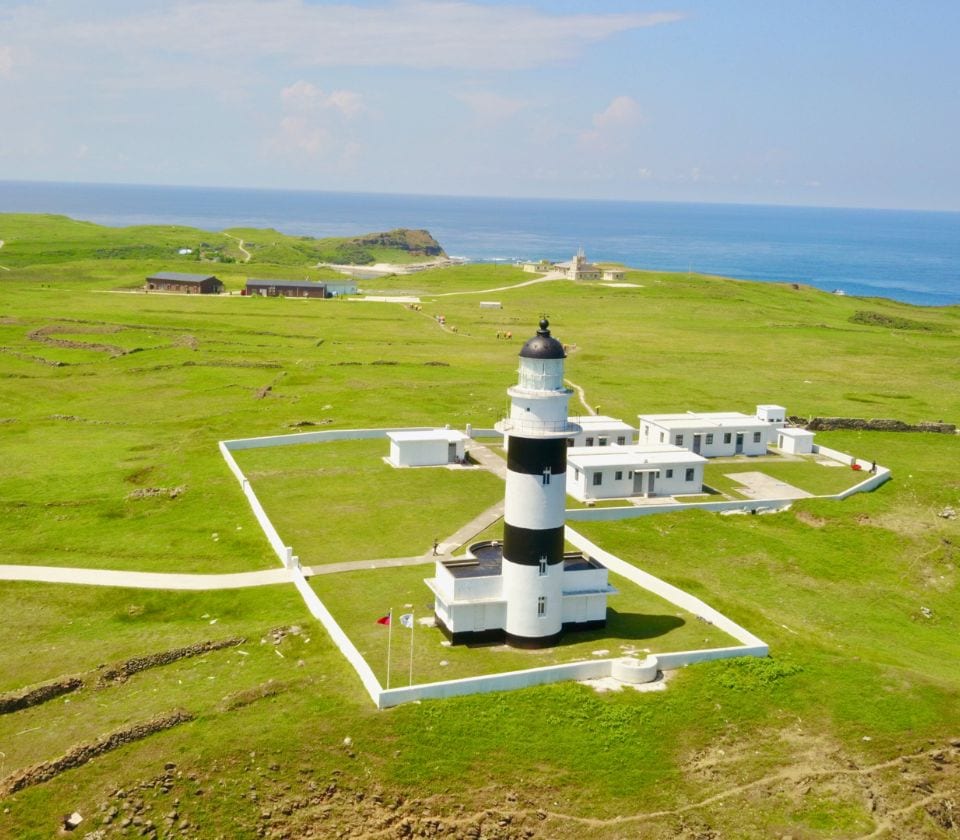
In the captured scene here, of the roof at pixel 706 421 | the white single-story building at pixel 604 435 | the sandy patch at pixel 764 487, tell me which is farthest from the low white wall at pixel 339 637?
the roof at pixel 706 421

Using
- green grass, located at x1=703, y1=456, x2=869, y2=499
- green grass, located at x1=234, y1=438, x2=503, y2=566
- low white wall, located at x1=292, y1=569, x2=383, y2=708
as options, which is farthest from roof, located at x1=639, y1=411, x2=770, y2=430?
low white wall, located at x1=292, y1=569, x2=383, y2=708

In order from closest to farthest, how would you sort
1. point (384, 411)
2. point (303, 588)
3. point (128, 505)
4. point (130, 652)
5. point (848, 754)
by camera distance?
point (848, 754) < point (130, 652) < point (303, 588) < point (128, 505) < point (384, 411)

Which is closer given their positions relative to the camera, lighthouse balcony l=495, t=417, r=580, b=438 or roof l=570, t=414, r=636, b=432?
lighthouse balcony l=495, t=417, r=580, b=438

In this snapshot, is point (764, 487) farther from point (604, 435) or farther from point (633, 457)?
point (604, 435)

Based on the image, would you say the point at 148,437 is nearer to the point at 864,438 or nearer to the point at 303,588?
the point at 303,588

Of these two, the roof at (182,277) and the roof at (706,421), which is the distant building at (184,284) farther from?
the roof at (706,421)

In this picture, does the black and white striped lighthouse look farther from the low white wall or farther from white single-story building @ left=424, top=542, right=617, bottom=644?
the low white wall

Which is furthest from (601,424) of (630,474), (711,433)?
(630,474)

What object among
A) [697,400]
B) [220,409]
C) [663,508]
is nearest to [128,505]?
[220,409]
